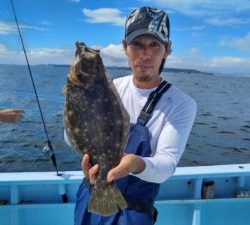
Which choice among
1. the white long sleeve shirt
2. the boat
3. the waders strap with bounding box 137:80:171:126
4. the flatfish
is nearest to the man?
the boat

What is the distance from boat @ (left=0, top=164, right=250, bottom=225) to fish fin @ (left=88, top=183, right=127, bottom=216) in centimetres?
185

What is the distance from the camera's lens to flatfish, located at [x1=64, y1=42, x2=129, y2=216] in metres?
2.45

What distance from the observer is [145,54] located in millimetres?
2715

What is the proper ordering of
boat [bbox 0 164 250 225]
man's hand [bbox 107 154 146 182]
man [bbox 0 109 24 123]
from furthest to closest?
boat [bbox 0 164 250 225], man [bbox 0 109 24 123], man's hand [bbox 107 154 146 182]

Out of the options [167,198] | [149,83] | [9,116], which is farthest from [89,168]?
[167,198]

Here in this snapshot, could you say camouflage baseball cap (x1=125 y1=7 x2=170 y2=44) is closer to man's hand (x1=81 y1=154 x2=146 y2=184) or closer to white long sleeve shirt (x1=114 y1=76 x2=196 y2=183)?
white long sleeve shirt (x1=114 y1=76 x2=196 y2=183)

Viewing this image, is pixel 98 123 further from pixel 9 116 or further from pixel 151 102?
pixel 9 116

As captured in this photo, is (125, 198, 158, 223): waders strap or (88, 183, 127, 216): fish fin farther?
(125, 198, 158, 223): waders strap

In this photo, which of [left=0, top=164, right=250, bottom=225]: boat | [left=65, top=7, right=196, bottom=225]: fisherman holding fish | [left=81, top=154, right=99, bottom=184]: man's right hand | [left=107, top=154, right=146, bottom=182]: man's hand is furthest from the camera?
[left=0, top=164, right=250, bottom=225]: boat

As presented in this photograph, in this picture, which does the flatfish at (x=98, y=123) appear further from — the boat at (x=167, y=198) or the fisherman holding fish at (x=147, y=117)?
the boat at (x=167, y=198)

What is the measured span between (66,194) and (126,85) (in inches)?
76.4

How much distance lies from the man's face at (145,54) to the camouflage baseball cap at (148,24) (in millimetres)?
34

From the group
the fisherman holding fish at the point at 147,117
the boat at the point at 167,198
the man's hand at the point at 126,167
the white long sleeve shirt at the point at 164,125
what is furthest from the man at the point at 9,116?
the man's hand at the point at 126,167

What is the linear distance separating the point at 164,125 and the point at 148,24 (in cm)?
69
